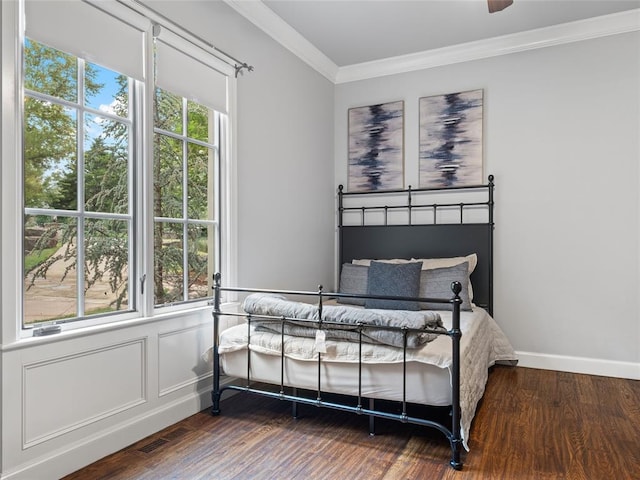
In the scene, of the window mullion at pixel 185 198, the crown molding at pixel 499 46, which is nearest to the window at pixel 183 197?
the window mullion at pixel 185 198

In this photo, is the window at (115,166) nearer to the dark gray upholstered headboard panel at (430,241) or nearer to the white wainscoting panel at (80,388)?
the white wainscoting panel at (80,388)

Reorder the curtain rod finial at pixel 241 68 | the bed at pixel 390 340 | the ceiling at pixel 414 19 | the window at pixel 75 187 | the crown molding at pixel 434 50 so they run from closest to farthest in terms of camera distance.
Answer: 1. the window at pixel 75 187
2. the bed at pixel 390 340
3. the curtain rod finial at pixel 241 68
4. the ceiling at pixel 414 19
5. the crown molding at pixel 434 50

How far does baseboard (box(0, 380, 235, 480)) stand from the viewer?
1.91m

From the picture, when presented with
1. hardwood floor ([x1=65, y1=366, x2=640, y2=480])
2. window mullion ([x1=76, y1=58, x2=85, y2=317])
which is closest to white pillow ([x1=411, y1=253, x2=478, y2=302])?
hardwood floor ([x1=65, y1=366, x2=640, y2=480])

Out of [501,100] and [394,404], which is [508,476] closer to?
[394,404]

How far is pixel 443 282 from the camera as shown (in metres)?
3.53

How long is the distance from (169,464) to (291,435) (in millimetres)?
649

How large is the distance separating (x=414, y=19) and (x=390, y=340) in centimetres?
258

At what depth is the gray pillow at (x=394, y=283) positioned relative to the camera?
3285 mm

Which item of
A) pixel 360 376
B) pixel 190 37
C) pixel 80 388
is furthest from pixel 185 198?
pixel 360 376

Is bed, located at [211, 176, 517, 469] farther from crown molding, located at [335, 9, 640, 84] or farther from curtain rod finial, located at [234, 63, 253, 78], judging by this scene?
curtain rod finial, located at [234, 63, 253, 78]

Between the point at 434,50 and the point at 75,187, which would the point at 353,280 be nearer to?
the point at 434,50

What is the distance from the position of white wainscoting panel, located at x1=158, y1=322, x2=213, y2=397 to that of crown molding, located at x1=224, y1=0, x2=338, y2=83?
7.19 feet

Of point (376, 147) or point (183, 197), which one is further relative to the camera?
point (376, 147)
